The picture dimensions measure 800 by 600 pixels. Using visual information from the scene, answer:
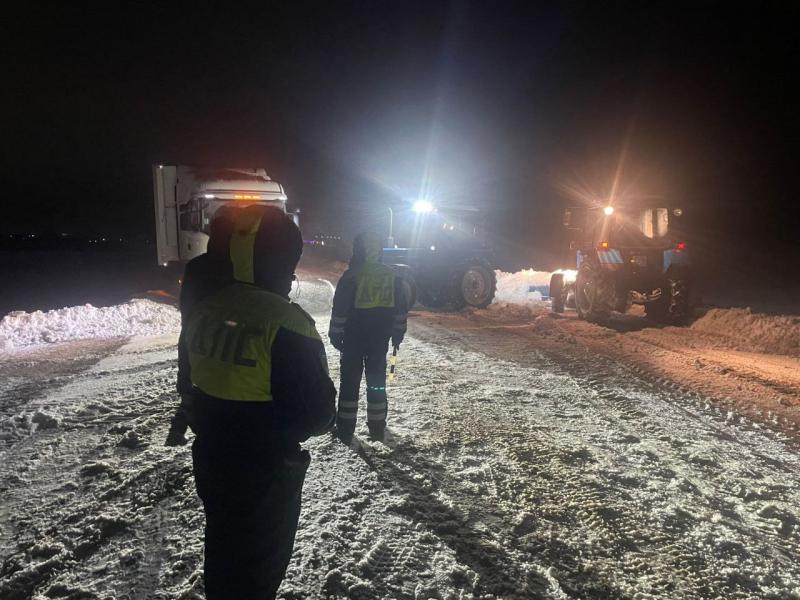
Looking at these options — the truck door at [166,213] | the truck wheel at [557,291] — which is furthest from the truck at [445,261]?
the truck door at [166,213]

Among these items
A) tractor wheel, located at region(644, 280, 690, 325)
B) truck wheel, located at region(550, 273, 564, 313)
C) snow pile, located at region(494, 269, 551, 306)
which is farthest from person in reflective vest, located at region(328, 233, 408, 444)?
snow pile, located at region(494, 269, 551, 306)

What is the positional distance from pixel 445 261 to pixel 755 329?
621 cm

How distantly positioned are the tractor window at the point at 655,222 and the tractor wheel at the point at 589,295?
140 centimetres

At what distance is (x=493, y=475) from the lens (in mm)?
3898

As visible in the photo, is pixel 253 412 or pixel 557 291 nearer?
pixel 253 412

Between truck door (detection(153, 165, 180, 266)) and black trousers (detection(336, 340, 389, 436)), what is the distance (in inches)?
364

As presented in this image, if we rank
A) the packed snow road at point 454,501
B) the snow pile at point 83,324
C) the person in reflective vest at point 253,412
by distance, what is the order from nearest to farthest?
the person in reflective vest at point 253,412 < the packed snow road at point 454,501 < the snow pile at point 83,324

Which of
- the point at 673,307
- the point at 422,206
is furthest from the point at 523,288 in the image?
the point at 422,206

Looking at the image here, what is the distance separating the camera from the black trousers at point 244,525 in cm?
184

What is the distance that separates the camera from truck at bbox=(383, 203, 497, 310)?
11484 mm

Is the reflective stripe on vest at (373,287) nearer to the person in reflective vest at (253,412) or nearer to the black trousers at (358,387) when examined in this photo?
the black trousers at (358,387)

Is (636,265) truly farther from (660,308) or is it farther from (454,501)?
(454,501)

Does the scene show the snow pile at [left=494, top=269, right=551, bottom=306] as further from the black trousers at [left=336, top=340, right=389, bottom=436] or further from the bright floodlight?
the black trousers at [left=336, top=340, right=389, bottom=436]

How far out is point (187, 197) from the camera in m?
11.9
